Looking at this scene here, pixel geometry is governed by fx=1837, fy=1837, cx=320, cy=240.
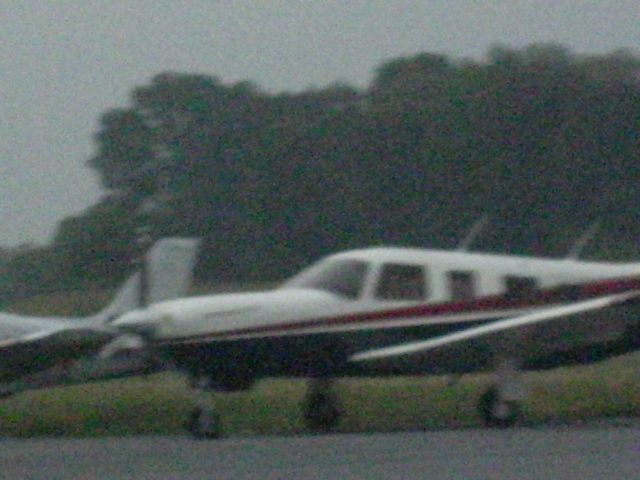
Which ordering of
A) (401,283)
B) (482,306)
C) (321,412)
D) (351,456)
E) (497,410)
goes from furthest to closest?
1. (321,412)
2. (482,306)
3. (401,283)
4. (497,410)
5. (351,456)

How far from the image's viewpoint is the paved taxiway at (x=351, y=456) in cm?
1220

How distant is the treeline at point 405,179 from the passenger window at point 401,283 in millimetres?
27715

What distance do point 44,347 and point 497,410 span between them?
5439 mm

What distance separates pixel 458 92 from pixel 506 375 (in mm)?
41708

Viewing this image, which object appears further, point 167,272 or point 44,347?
point 167,272

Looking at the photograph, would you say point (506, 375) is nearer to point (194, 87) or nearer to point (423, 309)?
point (423, 309)

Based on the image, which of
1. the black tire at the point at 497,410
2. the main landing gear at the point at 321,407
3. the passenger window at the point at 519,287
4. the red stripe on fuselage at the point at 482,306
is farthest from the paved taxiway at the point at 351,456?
the main landing gear at the point at 321,407

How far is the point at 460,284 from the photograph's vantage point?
18375 mm

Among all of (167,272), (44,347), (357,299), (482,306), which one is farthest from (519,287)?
(167,272)

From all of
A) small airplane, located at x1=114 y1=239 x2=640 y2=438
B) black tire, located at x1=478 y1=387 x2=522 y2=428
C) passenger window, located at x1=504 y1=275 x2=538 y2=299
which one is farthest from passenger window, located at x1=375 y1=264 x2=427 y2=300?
black tire, located at x1=478 y1=387 x2=522 y2=428

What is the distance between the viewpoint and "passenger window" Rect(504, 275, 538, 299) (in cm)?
1850

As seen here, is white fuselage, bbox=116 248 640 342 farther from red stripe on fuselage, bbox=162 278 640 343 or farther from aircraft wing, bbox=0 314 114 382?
aircraft wing, bbox=0 314 114 382

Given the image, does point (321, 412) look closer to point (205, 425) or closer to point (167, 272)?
point (205, 425)

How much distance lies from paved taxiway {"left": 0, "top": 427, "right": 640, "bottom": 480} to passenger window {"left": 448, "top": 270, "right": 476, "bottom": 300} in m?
1.67
